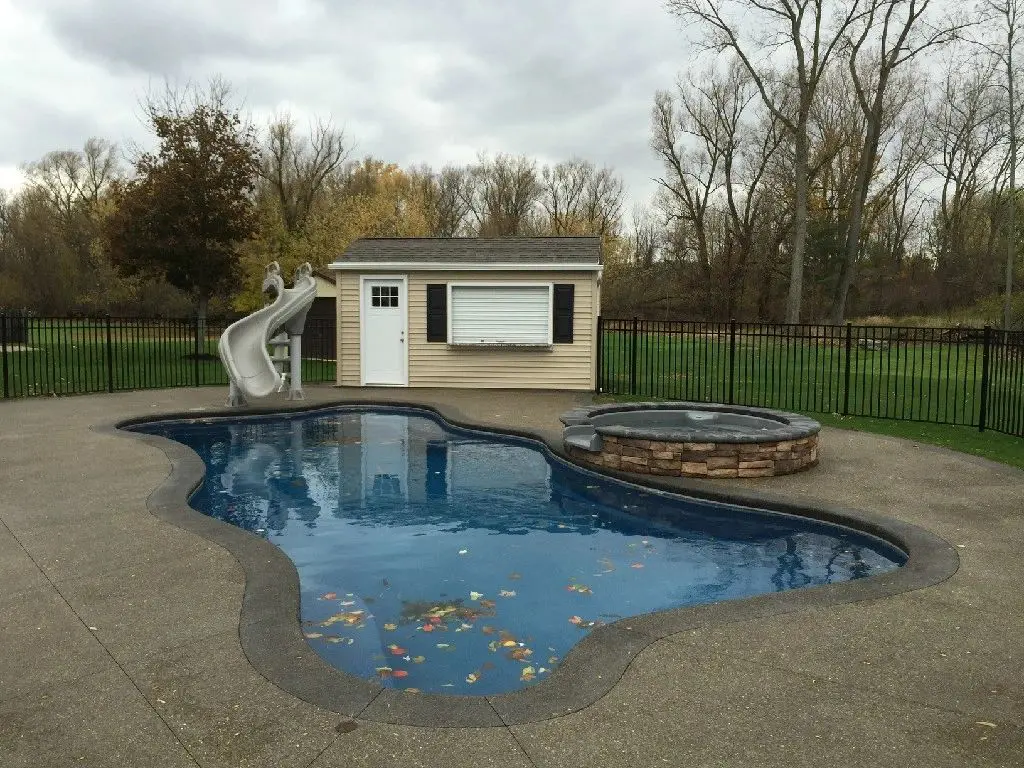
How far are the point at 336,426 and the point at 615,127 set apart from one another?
25540 millimetres

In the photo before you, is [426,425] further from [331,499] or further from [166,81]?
[166,81]

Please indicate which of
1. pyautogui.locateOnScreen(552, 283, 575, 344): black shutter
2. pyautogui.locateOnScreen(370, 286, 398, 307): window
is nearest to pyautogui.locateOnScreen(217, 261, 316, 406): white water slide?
pyautogui.locateOnScreen(370, 286, 398, 307): window

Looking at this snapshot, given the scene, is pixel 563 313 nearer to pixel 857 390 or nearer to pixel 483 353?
pixel 483 353

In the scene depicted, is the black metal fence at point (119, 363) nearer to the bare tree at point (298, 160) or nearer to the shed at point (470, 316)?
the shed at point (470, 316)

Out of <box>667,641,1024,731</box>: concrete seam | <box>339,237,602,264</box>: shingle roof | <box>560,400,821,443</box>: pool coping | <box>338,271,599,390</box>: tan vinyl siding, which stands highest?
<box>339,237,602,264</box>: shingle roof

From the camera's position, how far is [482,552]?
5.41m

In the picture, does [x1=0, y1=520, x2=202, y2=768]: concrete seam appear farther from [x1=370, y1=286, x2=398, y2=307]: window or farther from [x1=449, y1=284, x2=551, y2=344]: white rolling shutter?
[x1=370, y1=286, x2=398, y2=307]: window

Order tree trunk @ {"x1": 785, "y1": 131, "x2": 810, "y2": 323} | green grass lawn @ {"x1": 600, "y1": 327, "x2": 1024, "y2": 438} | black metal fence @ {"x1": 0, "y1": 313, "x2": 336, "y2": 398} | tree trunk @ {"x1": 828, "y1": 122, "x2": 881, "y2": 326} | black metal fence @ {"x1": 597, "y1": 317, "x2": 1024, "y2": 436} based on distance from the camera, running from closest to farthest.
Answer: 1. black metal fence @ {"x1": 597, "y1": 317, "x2": 1024, "y2": 436}
2. green grass lawn @ {"x1": 600, "y1": 327, "x2": 1024, "y2": 438}
3. black metal fence @ {"x1": 0, "y1": 313, "x2": 336, "y2": 398}
4. tree trunk @ {"x1": 785, "y1": 131, "x2": 810, "y2": 323}
5. tree trunk @ {"x1": 828, "y1": 122, "x2": 881, "y2": 326}

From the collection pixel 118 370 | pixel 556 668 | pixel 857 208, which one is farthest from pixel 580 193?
pixel 556 668

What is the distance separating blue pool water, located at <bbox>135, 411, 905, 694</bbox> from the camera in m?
3.82

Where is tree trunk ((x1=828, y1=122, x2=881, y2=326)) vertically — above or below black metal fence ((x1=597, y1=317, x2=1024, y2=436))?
above

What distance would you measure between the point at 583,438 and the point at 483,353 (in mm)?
6048

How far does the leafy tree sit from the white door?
20.0ft

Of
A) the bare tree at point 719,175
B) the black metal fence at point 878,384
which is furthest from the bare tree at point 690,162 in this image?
the black metal fence at point 878,384
